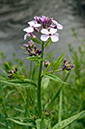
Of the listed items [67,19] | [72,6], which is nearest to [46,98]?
[67,19]

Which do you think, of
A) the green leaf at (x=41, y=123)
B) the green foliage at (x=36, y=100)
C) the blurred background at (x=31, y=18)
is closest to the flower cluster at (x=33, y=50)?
the green foliage at (x=36, y=100)

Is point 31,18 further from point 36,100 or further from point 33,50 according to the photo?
point 33,50

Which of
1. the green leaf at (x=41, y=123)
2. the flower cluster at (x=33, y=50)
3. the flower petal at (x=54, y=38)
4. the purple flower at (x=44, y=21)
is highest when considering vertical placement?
the purple flower at (x=44, y=21)

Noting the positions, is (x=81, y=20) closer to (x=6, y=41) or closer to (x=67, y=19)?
(x=67, y=19)


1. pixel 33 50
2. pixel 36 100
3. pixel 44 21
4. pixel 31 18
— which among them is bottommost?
pixel 36 100

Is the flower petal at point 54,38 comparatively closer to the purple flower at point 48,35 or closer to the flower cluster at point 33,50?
the purple flower at point 48,35

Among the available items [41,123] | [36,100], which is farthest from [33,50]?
[36,100]

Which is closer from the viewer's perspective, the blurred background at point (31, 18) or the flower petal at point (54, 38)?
the flower petal at point (54, 38)

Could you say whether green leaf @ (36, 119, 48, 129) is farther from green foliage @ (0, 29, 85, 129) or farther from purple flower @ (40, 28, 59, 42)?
purple flower @ (40, 28, 59, 42)

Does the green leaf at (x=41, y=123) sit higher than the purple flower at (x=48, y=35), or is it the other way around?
the purple flower at (x=48, y=35)
